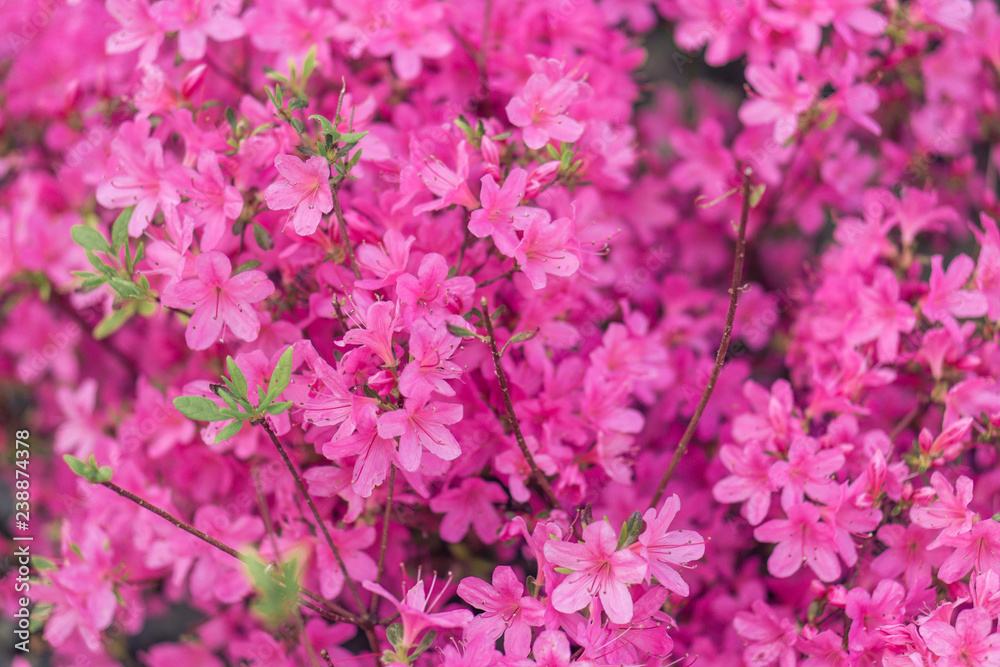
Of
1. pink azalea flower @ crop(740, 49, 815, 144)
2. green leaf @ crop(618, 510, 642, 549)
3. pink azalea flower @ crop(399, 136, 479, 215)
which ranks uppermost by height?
pink azalea flower @ crop(399, 136, 479, 215)

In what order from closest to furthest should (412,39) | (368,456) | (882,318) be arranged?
(368,456) → (882,318) → (412,39)

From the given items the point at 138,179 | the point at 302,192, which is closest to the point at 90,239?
the point at 138,179

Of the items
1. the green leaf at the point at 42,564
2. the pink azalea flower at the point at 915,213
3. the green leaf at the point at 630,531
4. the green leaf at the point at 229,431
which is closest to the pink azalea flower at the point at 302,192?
the green leaf at the point at 229,431

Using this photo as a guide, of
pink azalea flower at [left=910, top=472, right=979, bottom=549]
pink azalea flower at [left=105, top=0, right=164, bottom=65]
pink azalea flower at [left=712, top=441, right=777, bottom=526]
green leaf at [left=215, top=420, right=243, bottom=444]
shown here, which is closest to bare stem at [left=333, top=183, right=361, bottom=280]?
green leaf at [left=215, top=420, right=243, bottom=444]

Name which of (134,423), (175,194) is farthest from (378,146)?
(134,423)

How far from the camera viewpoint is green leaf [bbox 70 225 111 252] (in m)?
1.33

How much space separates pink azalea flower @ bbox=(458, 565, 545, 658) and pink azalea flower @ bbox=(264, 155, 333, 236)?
0.66 metres

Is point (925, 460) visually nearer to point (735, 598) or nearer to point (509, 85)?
point (735, 598)

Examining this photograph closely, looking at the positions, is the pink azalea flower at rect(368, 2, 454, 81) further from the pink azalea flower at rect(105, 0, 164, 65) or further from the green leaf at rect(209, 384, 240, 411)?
the green leaf at rect(209, 384, 240, 411)

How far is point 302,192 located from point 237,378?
0.35 meters

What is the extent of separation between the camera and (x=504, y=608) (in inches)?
49.5

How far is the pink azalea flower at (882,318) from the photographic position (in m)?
1.54

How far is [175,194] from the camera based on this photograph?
140cm

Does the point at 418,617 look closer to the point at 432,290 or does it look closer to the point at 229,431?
the point at 229,431
